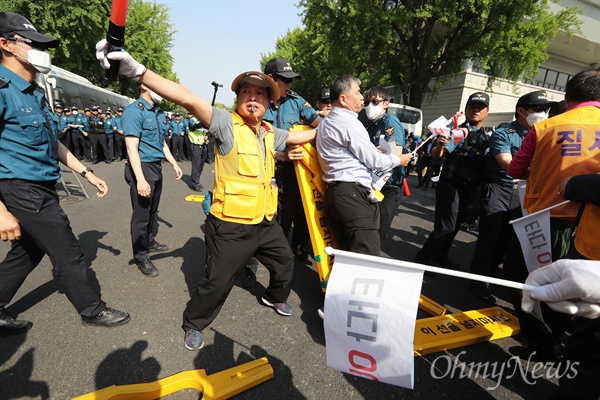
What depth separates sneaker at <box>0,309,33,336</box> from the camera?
7.93 ft

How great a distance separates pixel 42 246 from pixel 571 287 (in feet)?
10.7

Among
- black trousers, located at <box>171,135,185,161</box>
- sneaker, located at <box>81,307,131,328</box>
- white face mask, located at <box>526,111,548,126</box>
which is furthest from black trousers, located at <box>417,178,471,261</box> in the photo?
black trousers, located at <box>171,135,185,161</box>

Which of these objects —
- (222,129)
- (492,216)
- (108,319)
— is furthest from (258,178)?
(492,216)

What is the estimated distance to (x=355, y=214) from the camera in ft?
8.68

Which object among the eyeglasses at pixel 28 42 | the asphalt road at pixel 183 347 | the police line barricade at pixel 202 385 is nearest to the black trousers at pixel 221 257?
the asphalt road at pixel 183 347

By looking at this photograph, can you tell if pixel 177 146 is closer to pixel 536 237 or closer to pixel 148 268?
pixel 148 268

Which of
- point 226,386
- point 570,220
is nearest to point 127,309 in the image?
point 226,386

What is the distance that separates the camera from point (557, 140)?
7.25ft

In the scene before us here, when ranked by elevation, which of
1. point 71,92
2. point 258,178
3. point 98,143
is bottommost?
point 98,143

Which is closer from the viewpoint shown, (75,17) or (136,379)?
(136,379)

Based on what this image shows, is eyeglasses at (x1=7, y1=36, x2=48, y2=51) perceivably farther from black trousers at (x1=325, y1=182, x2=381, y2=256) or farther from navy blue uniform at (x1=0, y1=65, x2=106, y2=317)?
black trousers at (x1=325, y1=182, x2=381, y2=256)

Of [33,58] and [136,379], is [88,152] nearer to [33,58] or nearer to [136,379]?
[33,58]

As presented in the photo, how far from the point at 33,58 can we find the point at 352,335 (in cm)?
282

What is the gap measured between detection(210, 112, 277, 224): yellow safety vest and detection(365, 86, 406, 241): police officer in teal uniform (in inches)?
68.0
